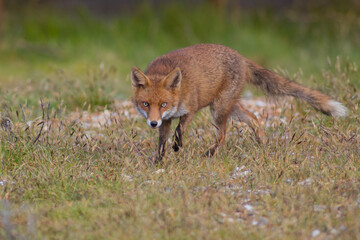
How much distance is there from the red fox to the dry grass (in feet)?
0.77

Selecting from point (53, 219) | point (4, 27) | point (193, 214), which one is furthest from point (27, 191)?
point (4, 27)

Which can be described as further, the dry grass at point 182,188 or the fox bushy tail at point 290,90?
the fox bushy tail at point 290,90

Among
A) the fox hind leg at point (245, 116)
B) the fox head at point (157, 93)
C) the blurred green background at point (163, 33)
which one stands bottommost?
the blurred green background at point (163, 33)

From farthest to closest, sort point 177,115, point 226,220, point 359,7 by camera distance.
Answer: point 359,7, point 177,115, point 226,220

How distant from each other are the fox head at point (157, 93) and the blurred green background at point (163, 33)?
520 centimetres

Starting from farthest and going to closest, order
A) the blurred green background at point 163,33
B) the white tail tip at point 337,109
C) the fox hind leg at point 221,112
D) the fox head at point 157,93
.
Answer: the blurred green background at point 163,33
the fox hind leg at point 221,112
the white tail tip at point 337,109
the fox head at point 157,93

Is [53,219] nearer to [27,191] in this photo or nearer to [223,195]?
[27,191]

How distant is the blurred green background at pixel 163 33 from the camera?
11492 millimetres

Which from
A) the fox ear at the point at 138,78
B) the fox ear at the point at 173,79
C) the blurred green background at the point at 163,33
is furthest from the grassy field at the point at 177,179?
the blurred green background at the point at 163,33

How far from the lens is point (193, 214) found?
3.55 meters

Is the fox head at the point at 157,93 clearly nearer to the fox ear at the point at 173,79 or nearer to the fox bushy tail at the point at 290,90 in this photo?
the fox ear at the point at 173,79

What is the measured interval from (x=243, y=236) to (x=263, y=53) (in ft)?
30.9

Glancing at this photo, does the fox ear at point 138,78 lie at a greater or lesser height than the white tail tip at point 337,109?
greater

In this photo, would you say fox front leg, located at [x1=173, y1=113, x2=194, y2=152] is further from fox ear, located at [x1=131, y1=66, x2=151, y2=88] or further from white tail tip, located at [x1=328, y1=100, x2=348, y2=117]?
white tail tip, located at [x1=328, y1=100, x2=348, y2=117]
